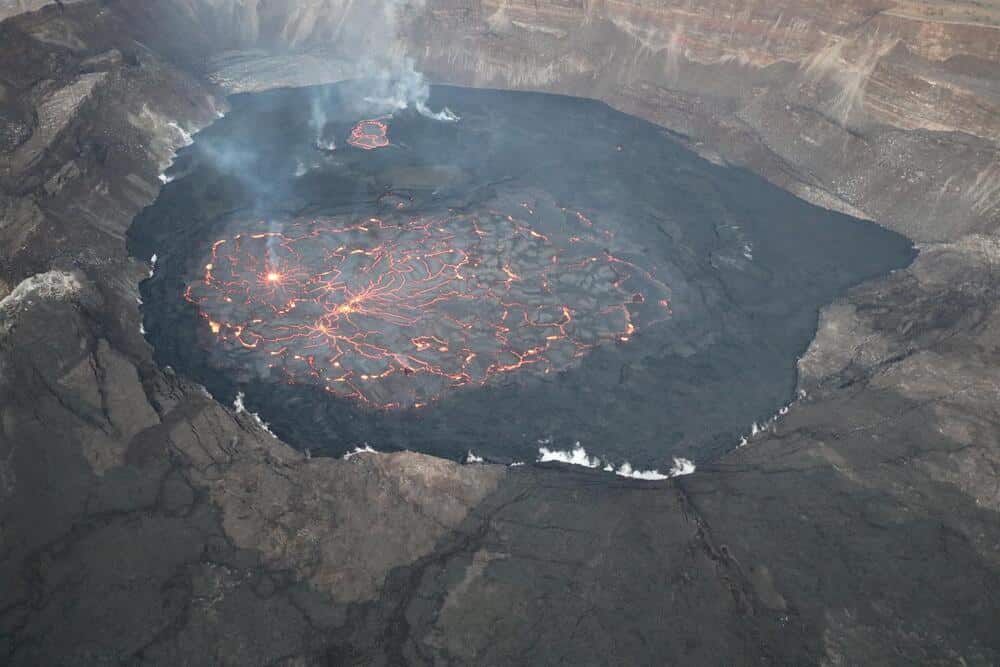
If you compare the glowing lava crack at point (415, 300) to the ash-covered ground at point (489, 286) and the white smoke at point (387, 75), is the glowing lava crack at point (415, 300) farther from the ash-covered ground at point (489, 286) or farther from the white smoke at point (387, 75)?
A: the white smoke at point (387, 75)

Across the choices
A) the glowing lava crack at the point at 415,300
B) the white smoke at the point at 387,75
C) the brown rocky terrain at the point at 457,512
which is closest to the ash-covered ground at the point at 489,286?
the glowing lava crack at the point at 415,300

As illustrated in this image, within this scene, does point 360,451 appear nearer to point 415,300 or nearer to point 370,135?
point 415,300

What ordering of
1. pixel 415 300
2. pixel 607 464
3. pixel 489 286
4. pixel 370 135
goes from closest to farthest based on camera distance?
pixel 607 464 < pixel 415 300 < pixel 489 286 < pixel 370 135

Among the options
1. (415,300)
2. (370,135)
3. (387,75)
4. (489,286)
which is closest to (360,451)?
(415,300)

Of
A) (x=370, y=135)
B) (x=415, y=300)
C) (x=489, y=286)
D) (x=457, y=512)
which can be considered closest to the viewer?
(x=457, y=512)

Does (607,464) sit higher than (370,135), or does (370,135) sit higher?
(370,135)

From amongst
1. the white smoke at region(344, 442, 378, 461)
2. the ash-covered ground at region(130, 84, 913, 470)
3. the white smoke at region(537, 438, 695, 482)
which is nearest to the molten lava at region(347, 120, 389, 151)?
the ash-covered ground at region(130, 84, 913, 470)

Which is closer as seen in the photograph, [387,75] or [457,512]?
[457,512]

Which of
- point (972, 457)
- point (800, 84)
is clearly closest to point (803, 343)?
point (972, 457)
